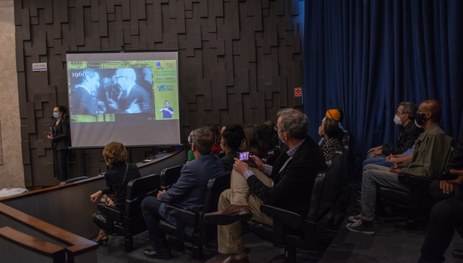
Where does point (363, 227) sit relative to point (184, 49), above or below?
below

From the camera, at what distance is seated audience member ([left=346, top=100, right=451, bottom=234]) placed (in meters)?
3.12

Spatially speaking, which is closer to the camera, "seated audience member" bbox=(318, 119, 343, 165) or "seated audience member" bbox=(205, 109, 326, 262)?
"seated audience member" bbox=(205, 109, 326, 262)

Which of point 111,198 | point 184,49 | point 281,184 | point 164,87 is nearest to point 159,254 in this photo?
point 111,198

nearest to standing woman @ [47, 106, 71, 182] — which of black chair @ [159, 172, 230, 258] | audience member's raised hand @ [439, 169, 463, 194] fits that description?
black chair @ [159, 172, 230, 258]

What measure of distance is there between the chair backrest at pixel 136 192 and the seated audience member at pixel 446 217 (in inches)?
81.8

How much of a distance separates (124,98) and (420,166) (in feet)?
15.4

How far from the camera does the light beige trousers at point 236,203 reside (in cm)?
277

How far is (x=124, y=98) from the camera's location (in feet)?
21.6

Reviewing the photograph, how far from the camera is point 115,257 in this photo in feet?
11.2

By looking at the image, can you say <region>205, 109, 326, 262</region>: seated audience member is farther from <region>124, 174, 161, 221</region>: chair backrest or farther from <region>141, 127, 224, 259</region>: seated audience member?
<region>124, 174, 161, 221</region>: chair backrest

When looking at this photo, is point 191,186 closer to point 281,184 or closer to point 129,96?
point 281,184

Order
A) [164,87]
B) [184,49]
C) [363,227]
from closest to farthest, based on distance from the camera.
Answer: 1. [363,227]
2. [164,87]
3. [184,49]

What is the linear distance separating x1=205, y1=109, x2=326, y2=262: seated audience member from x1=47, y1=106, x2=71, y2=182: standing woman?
4.77 meters

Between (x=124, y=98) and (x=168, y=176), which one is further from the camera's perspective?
(x=124, y=98)
